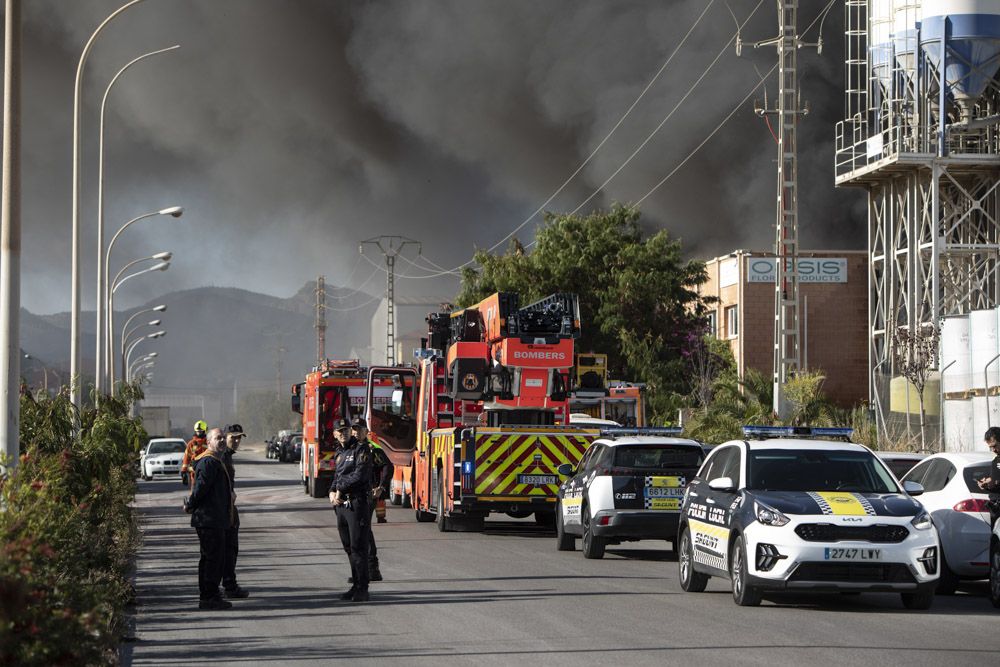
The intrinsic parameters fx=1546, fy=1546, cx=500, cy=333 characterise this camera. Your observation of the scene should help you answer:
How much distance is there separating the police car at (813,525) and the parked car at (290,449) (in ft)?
209

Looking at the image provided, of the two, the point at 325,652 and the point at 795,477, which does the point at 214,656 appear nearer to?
the point at 325,652

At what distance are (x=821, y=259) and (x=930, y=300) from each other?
483 inches

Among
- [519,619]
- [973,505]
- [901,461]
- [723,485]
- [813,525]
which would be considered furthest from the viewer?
[901,461]

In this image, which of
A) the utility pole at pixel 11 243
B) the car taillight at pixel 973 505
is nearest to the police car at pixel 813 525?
the car taillight at pixel 973 505

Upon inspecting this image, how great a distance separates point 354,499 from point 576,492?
6.06 meters

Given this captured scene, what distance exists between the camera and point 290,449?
262 ft

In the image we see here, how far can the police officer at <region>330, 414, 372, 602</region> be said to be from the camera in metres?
15.2

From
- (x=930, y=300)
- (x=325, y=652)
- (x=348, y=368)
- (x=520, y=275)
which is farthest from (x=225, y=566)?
(x=930, y=300)

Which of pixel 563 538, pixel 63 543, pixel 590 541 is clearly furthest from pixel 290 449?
pixel 63 543

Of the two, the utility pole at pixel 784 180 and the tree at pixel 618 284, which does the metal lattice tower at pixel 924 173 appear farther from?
the utility pole at pixel 784 180

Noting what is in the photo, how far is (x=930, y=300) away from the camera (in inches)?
2105

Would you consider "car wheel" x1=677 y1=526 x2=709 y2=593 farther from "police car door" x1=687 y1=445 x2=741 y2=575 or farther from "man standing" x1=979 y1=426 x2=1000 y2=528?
"man standing" x1=979 y1=426 x2=1000 y2=528

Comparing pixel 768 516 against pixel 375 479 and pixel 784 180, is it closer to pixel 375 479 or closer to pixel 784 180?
pixel 375 479

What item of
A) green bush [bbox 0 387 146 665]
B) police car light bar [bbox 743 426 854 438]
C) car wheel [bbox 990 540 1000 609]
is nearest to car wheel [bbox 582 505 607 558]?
police car light bar [bbox 743 426 854 438]
